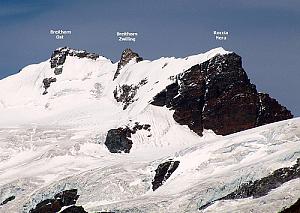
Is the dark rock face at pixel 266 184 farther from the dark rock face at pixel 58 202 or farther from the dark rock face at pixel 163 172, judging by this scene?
the dark rock face at pixel 58 202

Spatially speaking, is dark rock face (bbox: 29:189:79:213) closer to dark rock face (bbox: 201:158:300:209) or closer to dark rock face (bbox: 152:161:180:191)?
dark rock face (bbox: 152:161:180:191)

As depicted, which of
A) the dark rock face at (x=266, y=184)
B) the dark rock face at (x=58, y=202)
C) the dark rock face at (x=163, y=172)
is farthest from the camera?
the dark rock face at (x=58, y=202)

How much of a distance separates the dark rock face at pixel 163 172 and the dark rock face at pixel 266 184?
40.3 m

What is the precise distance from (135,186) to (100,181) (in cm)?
817

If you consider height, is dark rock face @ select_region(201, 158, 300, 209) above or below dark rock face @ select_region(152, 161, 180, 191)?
above

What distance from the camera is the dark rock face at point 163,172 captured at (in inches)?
7338

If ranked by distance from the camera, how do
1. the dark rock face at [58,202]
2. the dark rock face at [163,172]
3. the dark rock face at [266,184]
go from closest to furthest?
the dark rock face at [266,184] < the dark rock face at [163,172] < the dark rock face at [58,202]

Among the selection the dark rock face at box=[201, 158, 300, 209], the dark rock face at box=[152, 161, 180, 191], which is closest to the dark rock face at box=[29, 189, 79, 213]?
the dark rock face at box=[152, 161, 180, 191]

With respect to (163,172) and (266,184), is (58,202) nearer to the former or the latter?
(163,172)

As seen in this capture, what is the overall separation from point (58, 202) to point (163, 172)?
79.2 feet

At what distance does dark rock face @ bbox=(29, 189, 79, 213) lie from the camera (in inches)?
7512

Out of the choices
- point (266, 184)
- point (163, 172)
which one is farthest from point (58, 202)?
point (266, 184)

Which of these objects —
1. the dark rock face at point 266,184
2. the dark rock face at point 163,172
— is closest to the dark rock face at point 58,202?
the dark rock face at point 163,172

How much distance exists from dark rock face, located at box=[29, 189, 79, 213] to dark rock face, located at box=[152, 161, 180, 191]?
710 inches
